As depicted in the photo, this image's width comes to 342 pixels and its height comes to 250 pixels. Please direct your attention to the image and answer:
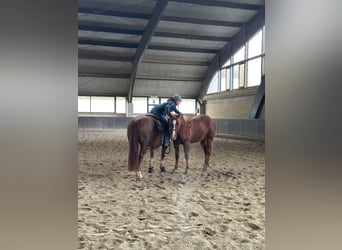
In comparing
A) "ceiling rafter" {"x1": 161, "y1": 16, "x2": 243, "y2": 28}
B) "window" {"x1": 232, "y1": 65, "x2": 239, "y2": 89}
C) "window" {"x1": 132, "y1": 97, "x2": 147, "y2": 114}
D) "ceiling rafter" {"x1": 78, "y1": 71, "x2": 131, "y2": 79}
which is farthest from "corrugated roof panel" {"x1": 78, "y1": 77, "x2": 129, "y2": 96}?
"window" {"x1": 232, "y1": 65, "x2": 239, "y2": 89}

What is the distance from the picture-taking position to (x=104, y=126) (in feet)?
55.6

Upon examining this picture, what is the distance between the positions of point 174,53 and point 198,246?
14.7 metres

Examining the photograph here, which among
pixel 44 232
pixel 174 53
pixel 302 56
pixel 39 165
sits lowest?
pixel 44 232

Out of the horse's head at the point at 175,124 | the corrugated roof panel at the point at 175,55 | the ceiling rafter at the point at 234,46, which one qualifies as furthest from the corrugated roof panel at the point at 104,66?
the horse's head at the point at 175,124

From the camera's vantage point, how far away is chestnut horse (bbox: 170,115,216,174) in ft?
14.9

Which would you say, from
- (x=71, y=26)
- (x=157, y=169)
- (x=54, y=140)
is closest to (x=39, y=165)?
(x=54, y=140)

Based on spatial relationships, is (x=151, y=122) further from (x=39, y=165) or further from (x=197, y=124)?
(x=39, y=165)

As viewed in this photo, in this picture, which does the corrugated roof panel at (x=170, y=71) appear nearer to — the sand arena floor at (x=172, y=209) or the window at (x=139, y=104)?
the window at (x=139, y=104)

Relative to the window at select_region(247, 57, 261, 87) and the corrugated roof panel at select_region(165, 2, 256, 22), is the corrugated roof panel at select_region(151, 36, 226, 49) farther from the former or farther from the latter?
the window at select_region(247, 57, 261, 87)

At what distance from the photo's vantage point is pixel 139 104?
1834 centimetres

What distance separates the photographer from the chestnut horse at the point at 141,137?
4160 millimetres

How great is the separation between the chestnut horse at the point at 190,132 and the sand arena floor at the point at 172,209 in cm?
31

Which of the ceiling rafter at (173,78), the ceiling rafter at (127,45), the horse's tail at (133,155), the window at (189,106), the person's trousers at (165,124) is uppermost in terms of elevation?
the ceiling rafter at (127,45)

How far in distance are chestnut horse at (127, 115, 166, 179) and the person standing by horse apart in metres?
0.07
